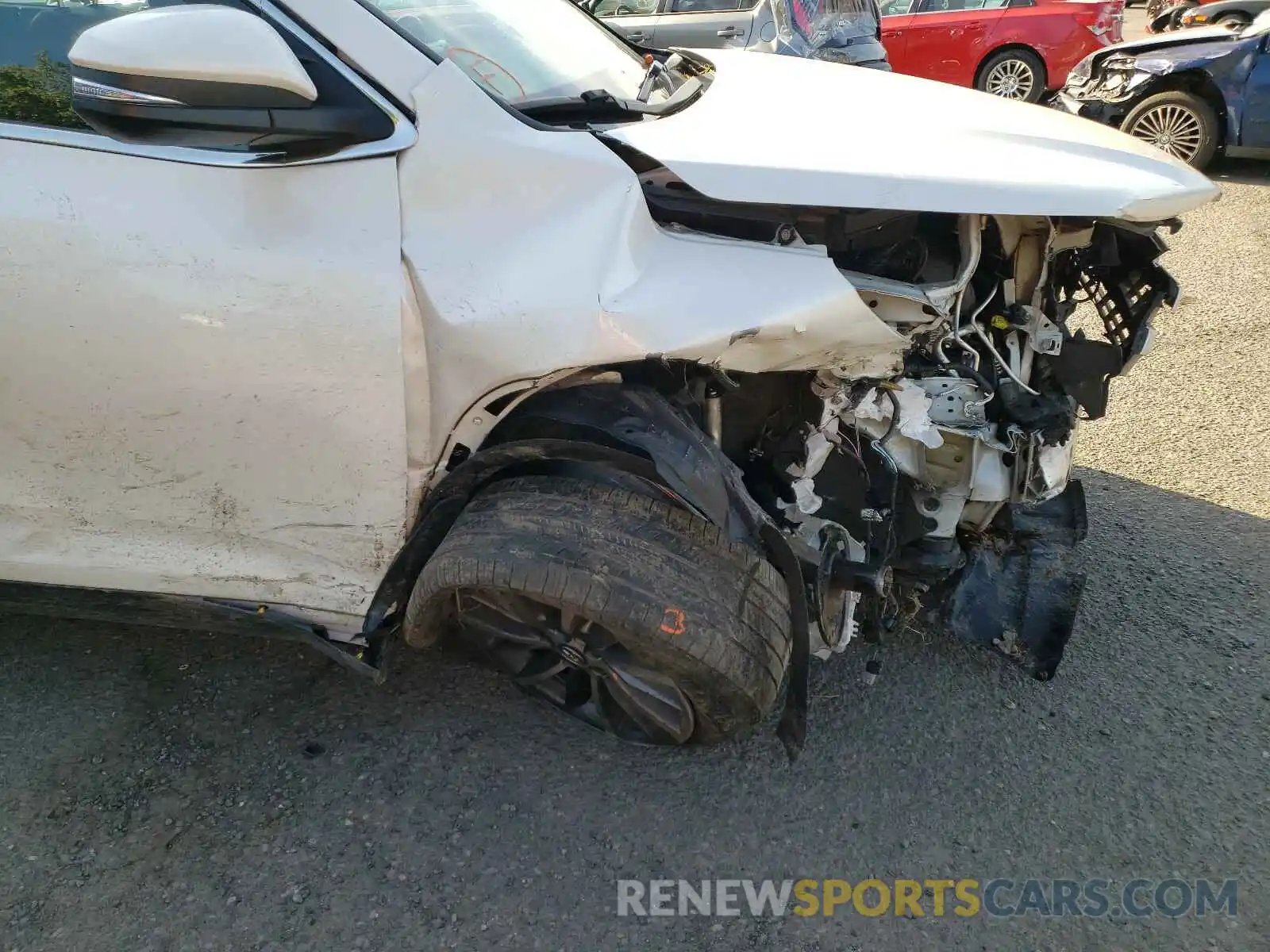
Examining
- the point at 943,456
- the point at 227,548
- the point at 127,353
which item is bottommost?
the point at 227,548

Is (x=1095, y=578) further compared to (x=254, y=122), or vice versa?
(x=1095, y=578)

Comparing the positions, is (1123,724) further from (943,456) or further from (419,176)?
(419,176)

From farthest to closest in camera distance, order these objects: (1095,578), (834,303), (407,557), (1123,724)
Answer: (1095,578)
(1123,724)
(407,557)
(834,303)

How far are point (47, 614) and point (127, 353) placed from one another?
811 mm

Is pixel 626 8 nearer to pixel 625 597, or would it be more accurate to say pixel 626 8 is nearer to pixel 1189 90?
pixel 1189 90

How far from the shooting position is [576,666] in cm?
212

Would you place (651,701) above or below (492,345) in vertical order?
below

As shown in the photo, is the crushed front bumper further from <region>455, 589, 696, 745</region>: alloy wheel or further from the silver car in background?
<region>455, 589, 696, 745</region>: alloy wheel

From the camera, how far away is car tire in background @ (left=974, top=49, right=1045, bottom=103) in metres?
9.56

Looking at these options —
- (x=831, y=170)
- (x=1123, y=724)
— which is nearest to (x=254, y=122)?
(x=831, y=170)

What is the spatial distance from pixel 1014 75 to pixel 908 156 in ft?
29.9

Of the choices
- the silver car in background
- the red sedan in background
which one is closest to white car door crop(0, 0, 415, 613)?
the silver car in background

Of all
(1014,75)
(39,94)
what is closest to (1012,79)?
(1014,75)

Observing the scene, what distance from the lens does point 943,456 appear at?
234 cm
